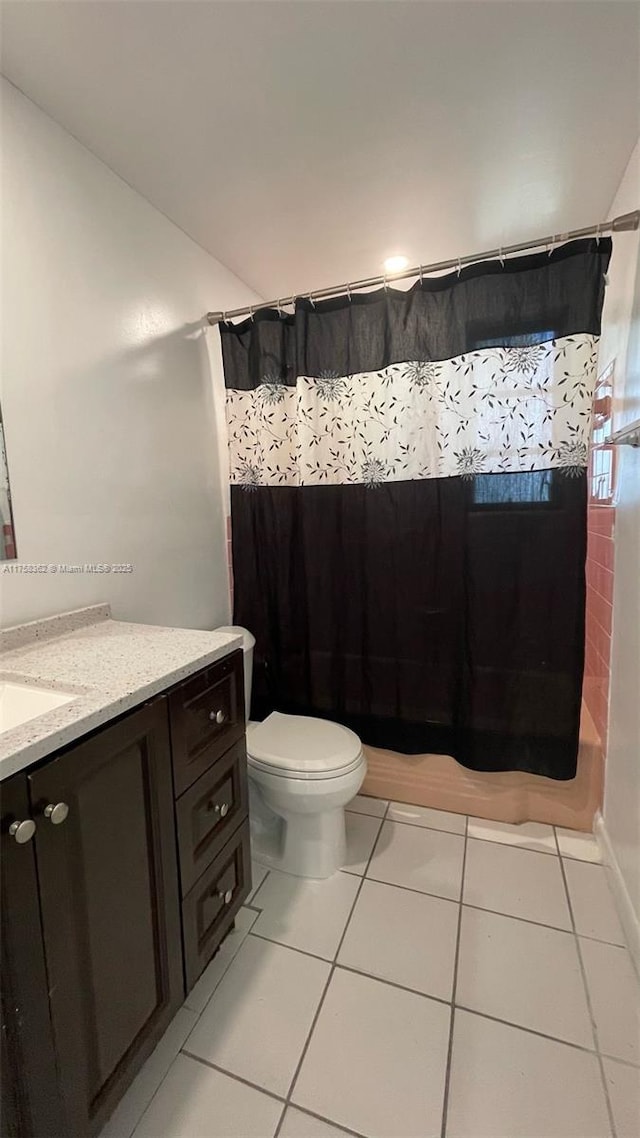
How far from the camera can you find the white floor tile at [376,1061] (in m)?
0.98

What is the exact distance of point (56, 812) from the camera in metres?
0.73

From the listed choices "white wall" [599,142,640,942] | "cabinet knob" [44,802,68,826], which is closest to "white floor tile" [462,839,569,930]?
"white wall" [599,142,640,942]

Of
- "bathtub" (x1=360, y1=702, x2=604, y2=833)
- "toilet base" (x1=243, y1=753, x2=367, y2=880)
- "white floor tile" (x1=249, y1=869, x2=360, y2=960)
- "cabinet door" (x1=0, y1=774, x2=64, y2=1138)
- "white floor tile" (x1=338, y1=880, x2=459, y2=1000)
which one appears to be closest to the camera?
"cabinet door" (x1=0, y1=774, x2=64, y2=1138)

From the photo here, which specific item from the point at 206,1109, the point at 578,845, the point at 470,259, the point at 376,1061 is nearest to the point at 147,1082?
the point at 206,1109

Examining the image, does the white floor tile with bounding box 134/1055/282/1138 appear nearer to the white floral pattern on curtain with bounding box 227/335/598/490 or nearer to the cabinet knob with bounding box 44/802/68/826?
the cabinet knob with bounding box 44/802/68/826

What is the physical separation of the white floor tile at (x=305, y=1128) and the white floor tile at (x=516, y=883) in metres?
0.71

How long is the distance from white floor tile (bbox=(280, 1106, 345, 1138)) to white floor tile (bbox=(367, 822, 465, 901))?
0.66m

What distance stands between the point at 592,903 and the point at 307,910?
0.90 metres

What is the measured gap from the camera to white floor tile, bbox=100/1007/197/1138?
97 centimetres

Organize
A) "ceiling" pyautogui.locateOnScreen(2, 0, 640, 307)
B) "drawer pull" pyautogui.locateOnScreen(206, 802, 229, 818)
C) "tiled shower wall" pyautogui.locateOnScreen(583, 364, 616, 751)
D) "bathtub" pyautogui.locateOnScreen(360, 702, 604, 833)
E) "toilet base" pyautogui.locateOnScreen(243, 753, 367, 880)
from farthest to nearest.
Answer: "bathtub" pyautogui.locateOnScreen(360, 702, 604, 833) < "tiled shower wall" pyautogui.locateOnScreen(583, 364, 616, 751) < "toilet base" pyautogui.locateOnScreen(243, 753, 367, 880) < "drawer pull" pyautogui.locateOnScreen(206, 802, 229, 818) < "ceiling" pyautogui.locateOnScreen(2, 0, 640, 307)

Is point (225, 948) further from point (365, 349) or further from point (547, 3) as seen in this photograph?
point (547, 3)

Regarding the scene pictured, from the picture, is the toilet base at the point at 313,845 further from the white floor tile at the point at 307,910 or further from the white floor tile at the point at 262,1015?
the white floor tile at the point at 262,1015

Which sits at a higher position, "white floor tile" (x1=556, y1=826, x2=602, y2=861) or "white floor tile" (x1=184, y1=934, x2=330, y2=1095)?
"white floor tile" (x1=556, y1=826, x2=602, y2=861)

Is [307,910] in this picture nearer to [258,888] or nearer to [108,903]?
[258,888]
